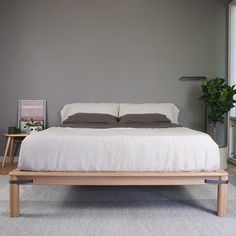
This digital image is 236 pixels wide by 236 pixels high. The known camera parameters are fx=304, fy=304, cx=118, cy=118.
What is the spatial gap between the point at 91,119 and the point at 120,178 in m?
1.91

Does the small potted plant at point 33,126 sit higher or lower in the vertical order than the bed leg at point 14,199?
higher

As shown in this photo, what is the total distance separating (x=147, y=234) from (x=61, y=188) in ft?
4.73

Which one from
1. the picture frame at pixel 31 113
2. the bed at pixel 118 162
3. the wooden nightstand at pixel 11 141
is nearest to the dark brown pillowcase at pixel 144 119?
the picture frame at pixel 31 113

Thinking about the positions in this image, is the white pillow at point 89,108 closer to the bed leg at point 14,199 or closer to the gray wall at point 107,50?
the gray wall at point 107,50

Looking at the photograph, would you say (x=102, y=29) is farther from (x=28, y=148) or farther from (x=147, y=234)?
(x=147, y=234)

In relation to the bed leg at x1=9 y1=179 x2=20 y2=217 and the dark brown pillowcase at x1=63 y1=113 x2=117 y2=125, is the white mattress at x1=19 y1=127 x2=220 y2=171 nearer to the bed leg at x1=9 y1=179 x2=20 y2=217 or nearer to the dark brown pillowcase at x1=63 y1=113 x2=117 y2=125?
the bed leg at x1=9 y1=179 x2=20 y2=217

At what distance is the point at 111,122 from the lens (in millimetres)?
4211

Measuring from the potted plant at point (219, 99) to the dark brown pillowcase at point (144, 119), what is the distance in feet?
2.32

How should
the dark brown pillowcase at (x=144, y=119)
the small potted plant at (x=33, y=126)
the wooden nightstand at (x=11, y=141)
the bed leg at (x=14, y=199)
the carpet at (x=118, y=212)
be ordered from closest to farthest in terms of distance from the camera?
the carpet at (x=118, y=212) < the bed leg at (x=14, y=199) < the dark brown pillowcase at (x=144, y=119) < the wooden nightstand at (x=11, y=141) < the small potted plant at (x=33, y=126)

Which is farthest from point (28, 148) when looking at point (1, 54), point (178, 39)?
point (178, 39)

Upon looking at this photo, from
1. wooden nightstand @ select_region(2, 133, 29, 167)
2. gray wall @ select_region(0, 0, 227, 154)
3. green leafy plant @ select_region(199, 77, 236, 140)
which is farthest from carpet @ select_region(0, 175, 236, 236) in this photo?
gray wall @ select_region(0, 0, 227, 154)

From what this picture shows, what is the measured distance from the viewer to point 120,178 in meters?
2.41

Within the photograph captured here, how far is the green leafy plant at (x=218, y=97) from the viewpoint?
14.0 ft

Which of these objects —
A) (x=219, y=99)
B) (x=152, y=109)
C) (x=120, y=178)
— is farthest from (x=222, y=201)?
(x=152, y=109)
